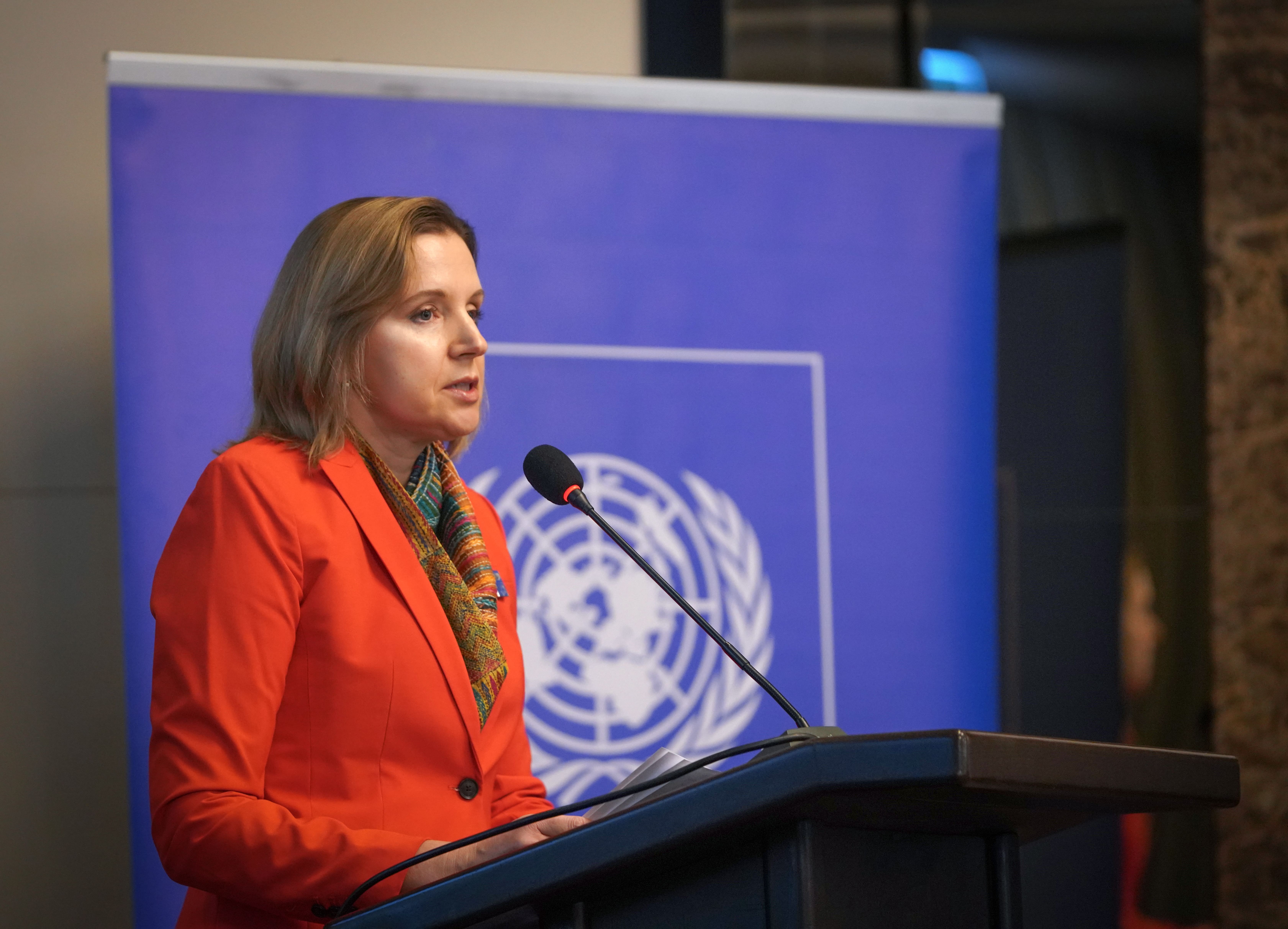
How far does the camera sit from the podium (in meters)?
0.85

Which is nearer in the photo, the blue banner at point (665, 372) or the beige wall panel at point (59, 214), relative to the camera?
the blue banner at point (665, 372)

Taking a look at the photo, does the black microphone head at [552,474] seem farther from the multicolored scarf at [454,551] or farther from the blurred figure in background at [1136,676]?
the blurred figure in background at [1136,676]

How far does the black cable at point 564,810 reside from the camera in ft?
3.21

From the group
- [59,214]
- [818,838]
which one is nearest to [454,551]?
[818,838]

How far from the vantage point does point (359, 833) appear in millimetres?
1267

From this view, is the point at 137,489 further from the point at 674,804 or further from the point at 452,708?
the point at 674,804

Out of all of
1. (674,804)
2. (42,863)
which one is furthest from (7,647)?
(674,804)

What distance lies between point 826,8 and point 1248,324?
1.45m

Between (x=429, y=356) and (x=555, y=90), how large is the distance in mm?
1128

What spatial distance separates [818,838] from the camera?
0.92 metres

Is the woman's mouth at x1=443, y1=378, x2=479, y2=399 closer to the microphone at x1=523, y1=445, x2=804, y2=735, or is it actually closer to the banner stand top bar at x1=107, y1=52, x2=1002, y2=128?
the microphone at x1=523, y1=445, x2=804, y2=735

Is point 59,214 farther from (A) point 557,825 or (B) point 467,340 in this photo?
(A) point 557,825

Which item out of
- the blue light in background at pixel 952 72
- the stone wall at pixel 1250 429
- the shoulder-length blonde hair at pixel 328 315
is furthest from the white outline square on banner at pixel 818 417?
the stone wall at pixel 1250 429

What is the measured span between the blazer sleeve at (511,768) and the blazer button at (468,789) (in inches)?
2.8
